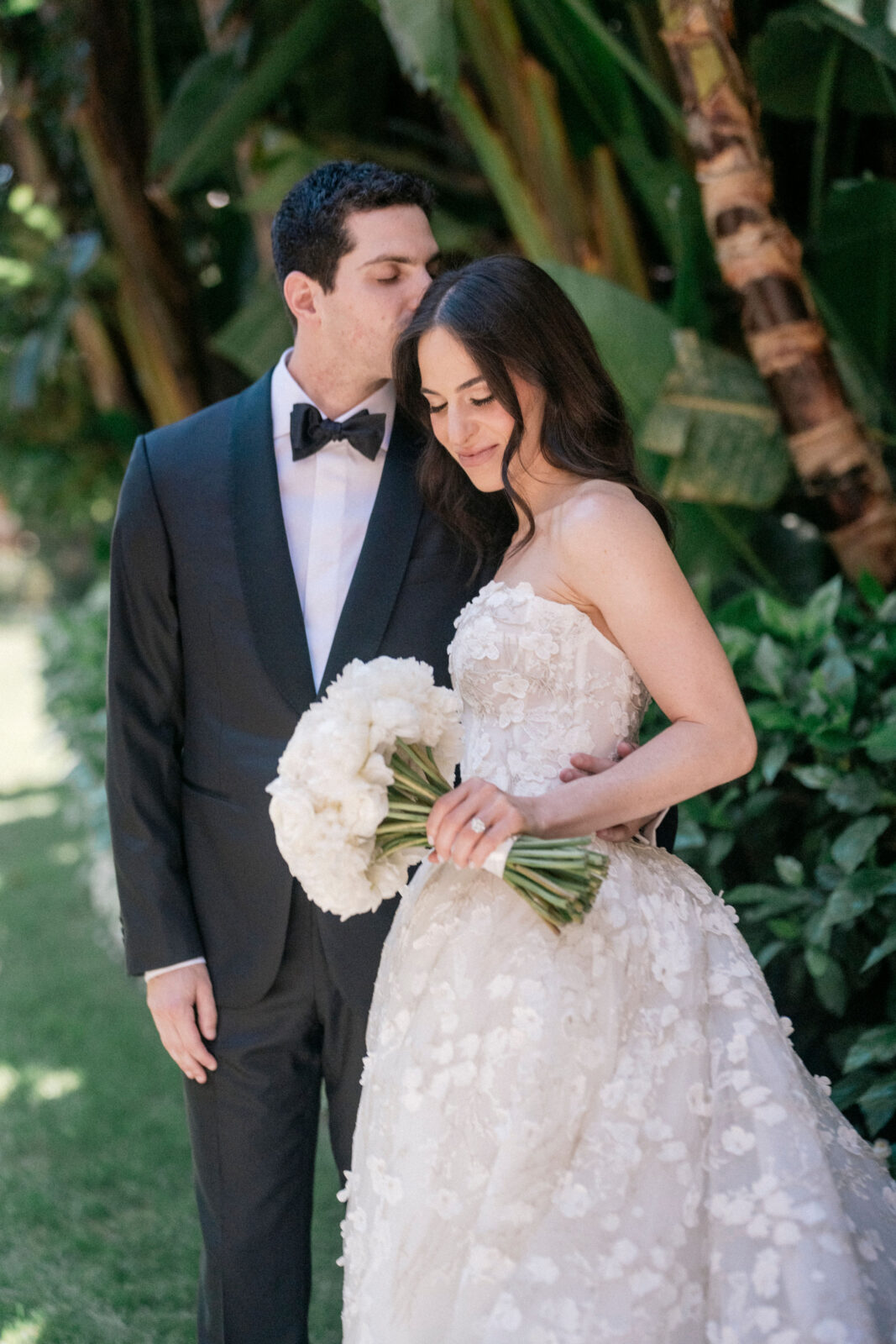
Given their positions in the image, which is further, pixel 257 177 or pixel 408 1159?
pixel 257 177

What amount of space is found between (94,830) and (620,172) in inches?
159

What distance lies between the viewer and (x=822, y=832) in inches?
111

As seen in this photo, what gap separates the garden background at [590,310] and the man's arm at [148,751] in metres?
1.09

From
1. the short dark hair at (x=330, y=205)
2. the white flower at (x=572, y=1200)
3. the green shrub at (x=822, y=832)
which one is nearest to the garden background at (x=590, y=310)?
the green shrub at (x=822, y=832)

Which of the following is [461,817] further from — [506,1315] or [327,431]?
[327,431]

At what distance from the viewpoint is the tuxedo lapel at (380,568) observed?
2.26 m

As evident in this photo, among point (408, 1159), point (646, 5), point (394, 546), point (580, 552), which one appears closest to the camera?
point (408, 1159)

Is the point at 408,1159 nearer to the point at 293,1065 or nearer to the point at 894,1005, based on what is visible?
the point at 293,1065

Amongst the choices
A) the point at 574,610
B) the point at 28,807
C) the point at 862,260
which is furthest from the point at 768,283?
the point at 28,807

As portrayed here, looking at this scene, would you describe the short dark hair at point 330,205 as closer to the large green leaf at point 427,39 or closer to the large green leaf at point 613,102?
the large green leaf at point 427,39

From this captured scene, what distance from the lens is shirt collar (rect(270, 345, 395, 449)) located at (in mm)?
2494

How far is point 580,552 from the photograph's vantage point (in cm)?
192

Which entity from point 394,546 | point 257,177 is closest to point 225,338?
point 257,177

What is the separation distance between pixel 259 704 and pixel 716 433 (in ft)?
5.51
